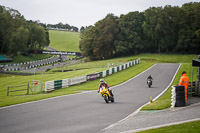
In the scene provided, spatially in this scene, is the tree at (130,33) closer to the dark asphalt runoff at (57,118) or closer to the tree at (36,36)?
the tree at (36,36)

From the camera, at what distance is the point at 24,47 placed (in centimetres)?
9600

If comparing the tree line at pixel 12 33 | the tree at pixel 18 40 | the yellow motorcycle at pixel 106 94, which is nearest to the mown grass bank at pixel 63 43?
the tree line at pixel 12 33

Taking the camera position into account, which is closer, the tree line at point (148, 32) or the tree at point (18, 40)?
the tree line at point (148, 32)

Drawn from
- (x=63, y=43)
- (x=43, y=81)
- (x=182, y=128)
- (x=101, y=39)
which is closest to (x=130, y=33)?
(x=101, y=39)

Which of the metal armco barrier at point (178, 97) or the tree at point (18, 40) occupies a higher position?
the tree at point (18, 40)

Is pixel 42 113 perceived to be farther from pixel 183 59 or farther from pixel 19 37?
pixel 19 37

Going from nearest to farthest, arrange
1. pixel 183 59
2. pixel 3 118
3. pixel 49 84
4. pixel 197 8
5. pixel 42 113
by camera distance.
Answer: pixel 3 118, pixel 42 113, pixel 49 84, pixel 183 59, pixel 197 8

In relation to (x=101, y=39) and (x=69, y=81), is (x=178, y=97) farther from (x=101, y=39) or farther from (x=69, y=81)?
(x=101, y=39)

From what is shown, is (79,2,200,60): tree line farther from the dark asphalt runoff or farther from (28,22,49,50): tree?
the dark asphalt runoff

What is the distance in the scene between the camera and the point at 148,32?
8506 centimetres

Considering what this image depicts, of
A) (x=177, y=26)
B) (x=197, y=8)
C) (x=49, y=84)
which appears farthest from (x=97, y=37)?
(x=49, y=84)

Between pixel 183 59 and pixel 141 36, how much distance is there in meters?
21.1

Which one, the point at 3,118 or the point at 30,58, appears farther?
the point at 30,58

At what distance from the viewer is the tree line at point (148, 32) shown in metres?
82.6
